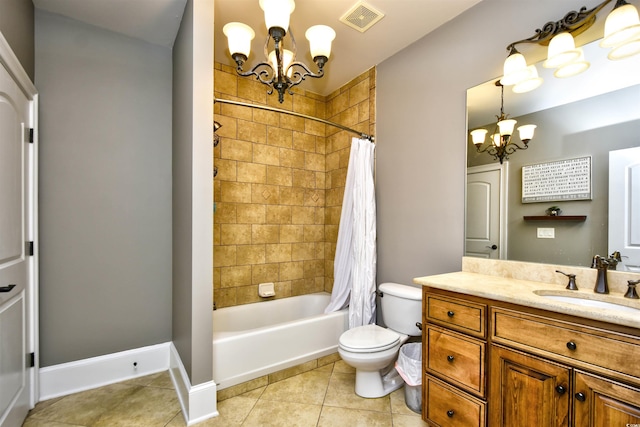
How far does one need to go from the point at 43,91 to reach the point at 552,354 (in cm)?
331

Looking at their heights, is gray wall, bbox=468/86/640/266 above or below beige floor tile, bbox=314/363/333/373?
above

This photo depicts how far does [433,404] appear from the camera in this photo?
5.25ft

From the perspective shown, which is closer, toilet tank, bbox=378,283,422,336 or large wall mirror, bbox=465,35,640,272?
large wall mirror, bbox=465,35,640,272

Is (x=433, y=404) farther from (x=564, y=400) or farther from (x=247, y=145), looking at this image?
(x=247, y=145)

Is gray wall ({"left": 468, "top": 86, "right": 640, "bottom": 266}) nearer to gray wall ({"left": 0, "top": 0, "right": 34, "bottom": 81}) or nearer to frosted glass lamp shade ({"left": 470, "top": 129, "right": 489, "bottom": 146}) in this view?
frosted glass lamp shade ({"left": 470, "top": 129, "right": 489, "bottom": 146})

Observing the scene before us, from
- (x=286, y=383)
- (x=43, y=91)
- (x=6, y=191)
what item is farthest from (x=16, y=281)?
(x=286, y=383)

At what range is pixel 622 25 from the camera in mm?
1324

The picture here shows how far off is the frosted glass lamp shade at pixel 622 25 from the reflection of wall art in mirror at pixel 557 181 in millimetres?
549

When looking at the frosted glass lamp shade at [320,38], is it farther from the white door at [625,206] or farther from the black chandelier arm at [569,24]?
the white door at [625,206]

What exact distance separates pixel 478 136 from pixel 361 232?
1.13 metres

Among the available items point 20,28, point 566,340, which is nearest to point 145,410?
point 566,340

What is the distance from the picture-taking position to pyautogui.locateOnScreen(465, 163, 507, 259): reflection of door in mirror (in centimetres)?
183

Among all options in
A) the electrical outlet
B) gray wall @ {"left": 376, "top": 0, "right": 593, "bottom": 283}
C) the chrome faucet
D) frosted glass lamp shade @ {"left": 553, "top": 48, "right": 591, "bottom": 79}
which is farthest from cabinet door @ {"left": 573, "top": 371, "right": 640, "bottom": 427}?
frosted glass lamp shade @ {"left": 553, "top": 48, "right": 591, "bottom": 79}

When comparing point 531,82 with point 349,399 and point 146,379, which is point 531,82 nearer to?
point 349,399
